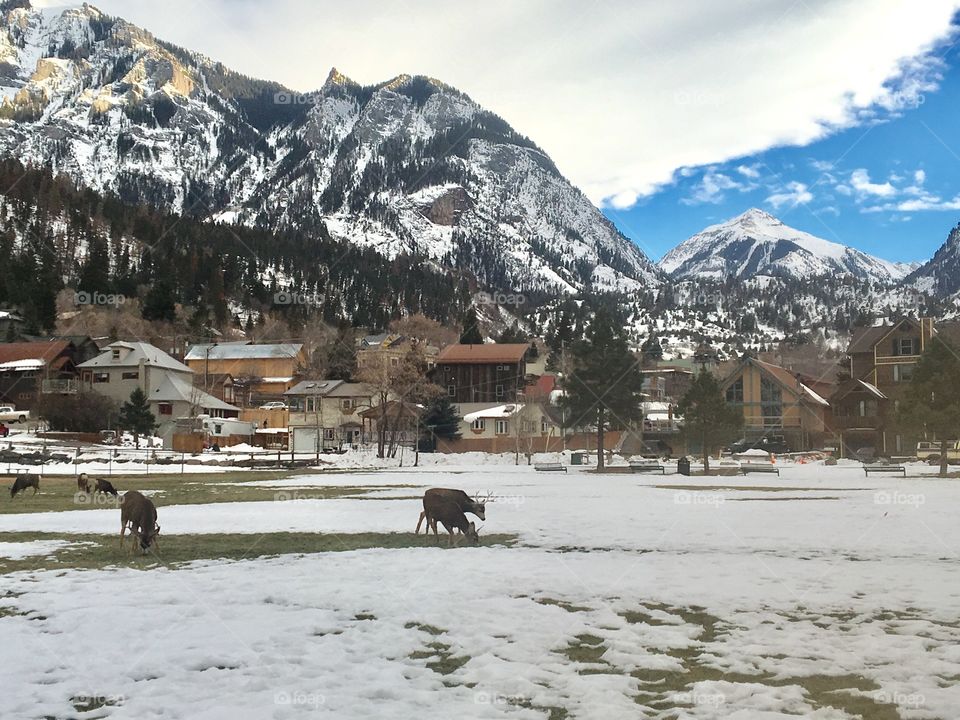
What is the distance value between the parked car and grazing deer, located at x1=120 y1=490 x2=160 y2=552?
253 ft

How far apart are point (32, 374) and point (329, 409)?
116 ft

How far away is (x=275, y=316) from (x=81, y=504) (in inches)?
6039

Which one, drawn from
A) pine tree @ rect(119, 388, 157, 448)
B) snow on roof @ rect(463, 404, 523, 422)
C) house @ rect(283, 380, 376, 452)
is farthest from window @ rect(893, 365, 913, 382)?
pine tree @ rect(119, 388, 157, 448)

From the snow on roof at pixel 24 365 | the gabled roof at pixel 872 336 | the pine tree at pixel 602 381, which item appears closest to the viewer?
the pine tree at pixel 602 381

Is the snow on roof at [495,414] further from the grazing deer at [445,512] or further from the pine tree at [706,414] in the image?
the grazing deer at [445,512]

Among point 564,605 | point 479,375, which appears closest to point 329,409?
point 479,375

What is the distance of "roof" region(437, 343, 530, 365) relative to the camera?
385ft

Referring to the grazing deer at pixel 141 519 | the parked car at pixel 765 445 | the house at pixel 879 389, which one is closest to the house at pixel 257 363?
the parked car at pixel 765 445

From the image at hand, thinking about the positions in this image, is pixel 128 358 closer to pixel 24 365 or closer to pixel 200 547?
pixel 24 365

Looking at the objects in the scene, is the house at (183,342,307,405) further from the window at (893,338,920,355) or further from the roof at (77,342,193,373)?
the window at (893,338,920,355)

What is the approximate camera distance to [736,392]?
9438 centimetres

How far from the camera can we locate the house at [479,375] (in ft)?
385

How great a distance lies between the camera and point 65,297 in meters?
151

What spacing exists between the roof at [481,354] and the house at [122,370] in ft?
128
